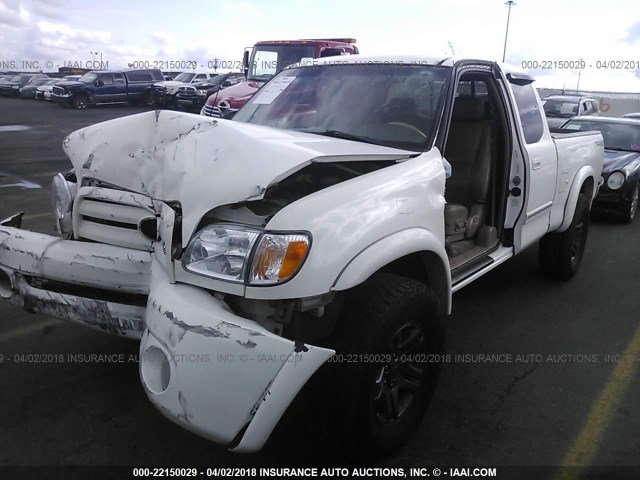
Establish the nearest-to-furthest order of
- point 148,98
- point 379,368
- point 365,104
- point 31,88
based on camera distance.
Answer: point 379,368
point 365,104
point 148,98
point 31,88

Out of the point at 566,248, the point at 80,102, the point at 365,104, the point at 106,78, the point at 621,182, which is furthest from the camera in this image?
the point at 106,78

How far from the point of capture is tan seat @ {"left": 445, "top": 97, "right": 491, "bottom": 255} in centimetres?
404

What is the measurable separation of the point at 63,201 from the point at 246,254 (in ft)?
4.48

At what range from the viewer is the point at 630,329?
13.5ft

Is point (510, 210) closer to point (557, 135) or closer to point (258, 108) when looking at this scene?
point (557, 135)

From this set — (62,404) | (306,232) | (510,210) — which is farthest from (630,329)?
(62,404)

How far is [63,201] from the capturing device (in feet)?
9.58

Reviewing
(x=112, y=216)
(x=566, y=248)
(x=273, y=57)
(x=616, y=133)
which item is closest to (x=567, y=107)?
(x=616, y=133)

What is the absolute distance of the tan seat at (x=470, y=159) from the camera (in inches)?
159

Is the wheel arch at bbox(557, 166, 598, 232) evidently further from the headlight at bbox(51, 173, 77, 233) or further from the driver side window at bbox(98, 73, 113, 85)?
the driver side window at bbox(98, 73, 113, 85)

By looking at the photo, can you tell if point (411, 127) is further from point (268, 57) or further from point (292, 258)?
point (268, 57)

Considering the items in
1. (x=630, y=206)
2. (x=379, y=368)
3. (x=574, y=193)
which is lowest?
(x=630, y=206)

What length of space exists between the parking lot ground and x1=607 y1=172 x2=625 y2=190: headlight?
9.53ft

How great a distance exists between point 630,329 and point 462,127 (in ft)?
6.41
